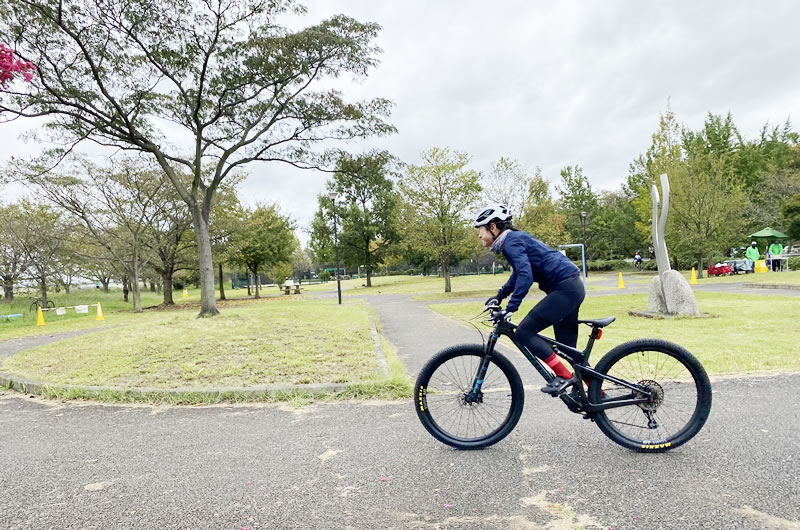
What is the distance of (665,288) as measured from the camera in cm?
1044

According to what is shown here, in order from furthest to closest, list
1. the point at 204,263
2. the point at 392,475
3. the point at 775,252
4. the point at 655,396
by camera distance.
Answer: the point at 775,252 → the point at 204,263 → the point at 655,396 → the point at 392,475

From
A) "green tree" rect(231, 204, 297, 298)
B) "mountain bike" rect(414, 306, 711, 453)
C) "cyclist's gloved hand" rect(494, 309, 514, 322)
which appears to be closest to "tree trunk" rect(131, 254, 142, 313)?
"green tree" rect(231, 204, 297, 298)

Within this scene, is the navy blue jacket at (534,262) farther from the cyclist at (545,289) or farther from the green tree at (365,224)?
the green tree at (365,224)

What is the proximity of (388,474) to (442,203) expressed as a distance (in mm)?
20398

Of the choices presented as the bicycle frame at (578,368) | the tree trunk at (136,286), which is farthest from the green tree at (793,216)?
the tree trunk at (136,286)

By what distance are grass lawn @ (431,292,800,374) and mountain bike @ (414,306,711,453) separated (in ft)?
6.99

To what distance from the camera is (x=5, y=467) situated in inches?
133

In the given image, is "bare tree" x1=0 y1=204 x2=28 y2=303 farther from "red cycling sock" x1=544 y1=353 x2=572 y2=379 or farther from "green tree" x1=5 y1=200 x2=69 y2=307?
"red cycling sock" x1=544 y1=353 x2=572 y2=379

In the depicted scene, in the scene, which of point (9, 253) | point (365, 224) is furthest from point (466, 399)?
point (365, 224)

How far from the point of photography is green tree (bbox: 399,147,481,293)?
2250 centimetres

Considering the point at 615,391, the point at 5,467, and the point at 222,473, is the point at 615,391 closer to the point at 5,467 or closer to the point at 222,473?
the point at 222,473

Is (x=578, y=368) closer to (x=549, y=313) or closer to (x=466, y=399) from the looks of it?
(x=549, y=313)

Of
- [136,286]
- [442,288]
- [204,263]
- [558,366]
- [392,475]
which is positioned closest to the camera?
[392,475]

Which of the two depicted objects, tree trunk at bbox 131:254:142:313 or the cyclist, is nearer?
the cyclist
